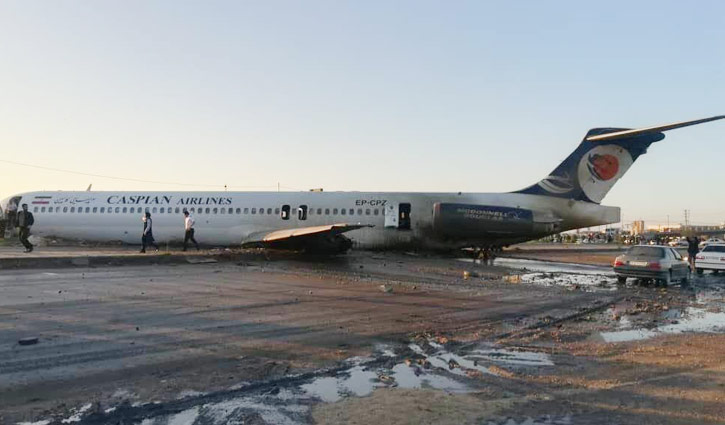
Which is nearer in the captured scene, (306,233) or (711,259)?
(306,233)

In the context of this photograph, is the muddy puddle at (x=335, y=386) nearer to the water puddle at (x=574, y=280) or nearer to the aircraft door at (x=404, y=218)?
the water puddle at (x=574, y=280)

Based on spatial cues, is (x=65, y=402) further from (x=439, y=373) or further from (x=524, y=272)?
(x=524, y=272)

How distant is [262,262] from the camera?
65.9 ft

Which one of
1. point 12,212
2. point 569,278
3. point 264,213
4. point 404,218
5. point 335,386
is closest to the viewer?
point 335,386

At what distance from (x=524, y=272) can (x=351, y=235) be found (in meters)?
8.29

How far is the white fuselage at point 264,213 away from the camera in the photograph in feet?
80.2

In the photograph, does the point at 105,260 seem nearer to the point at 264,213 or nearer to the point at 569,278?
the point at 264,213

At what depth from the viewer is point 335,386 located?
5.38 m

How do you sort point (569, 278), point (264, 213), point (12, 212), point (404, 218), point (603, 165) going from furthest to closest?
point (12, 212), point (264, 213), point (404, 218), point (603, 165), point (569, 278)

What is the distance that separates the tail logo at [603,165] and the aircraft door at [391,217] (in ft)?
27.5

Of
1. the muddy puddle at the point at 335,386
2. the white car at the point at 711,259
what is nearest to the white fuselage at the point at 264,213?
the white car at the point at 711,259

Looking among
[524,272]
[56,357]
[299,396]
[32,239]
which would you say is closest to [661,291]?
[524,272]

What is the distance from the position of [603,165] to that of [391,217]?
920cm

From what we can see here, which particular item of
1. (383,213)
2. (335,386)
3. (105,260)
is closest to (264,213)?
(383,213)
